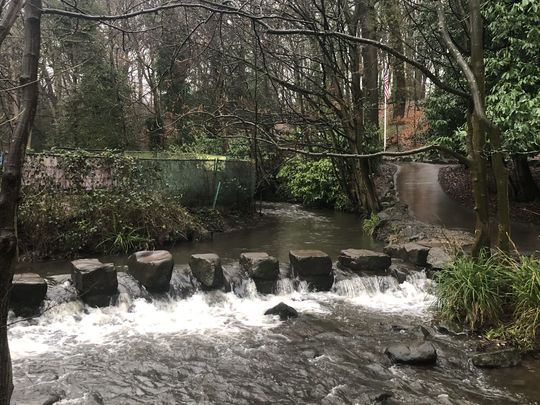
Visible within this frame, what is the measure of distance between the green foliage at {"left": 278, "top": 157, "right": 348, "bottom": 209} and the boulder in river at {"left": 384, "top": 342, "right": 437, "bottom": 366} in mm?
12263

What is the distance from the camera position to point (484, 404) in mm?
4465

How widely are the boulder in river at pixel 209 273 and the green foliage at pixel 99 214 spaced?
10.8ft

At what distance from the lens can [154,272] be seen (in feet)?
24.9

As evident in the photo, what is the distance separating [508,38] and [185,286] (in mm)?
9320

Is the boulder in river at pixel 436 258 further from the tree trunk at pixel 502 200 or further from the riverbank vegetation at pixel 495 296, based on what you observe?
the tree trunk at pixel 502 200

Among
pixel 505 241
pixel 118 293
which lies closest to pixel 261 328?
pixel 118 293

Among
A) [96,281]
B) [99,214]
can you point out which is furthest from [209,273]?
[99,214]

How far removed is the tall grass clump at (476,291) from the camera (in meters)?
6.06

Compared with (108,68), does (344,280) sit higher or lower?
lower

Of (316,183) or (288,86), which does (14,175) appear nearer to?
(288,86)

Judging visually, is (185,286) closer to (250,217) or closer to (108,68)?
(250,217)

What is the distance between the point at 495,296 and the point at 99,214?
26.9 feet

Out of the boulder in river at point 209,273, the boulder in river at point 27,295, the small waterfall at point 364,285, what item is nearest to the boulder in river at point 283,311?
the boulder in river at point 209,273

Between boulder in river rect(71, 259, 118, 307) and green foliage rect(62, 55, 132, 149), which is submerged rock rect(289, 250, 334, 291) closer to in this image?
boulder in river rect(71, 259, 118, 307)
